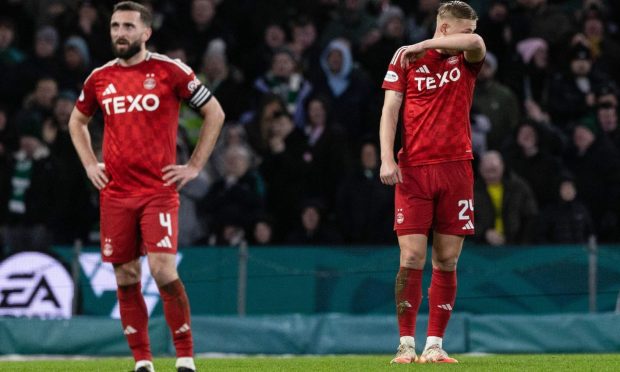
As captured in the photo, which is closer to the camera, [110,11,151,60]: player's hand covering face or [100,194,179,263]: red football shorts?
[100,194,179,263]: red football shorts

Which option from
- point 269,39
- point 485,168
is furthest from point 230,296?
point 269,39

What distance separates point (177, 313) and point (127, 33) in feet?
5.58

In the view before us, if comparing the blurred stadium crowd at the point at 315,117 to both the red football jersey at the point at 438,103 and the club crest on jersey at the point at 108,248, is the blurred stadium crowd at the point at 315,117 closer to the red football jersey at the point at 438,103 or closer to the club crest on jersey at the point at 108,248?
the red football jersey at the point at 438,103

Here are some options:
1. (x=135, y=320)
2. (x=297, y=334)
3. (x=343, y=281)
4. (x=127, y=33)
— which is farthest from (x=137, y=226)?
(x=343, y=281)

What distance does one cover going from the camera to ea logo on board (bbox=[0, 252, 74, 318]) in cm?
1460

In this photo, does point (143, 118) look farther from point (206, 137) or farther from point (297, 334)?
point (297, 334)

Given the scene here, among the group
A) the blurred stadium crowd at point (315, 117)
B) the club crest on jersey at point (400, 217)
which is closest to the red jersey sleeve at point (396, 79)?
the club crest on jersey at point (400, 217)

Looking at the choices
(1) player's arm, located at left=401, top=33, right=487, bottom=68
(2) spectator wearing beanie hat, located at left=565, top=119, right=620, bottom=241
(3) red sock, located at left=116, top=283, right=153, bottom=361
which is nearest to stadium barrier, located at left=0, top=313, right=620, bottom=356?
(2) spectator wearing beanie hat, located at left=565, top=119, right=620, bottom=241

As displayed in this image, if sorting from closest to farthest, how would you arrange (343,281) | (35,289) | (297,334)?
(297,334) < (343,281) < (35,289)

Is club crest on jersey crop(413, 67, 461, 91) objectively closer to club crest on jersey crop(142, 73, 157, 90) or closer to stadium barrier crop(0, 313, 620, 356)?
club crest on jersey crop(142, 73, 157, 90)

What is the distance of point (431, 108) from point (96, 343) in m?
5.75

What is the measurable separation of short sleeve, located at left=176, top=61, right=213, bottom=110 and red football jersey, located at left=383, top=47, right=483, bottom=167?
1.41 meters

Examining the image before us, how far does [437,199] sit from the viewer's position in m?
9.55

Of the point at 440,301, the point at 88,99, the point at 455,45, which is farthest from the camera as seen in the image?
the point at 440,301
